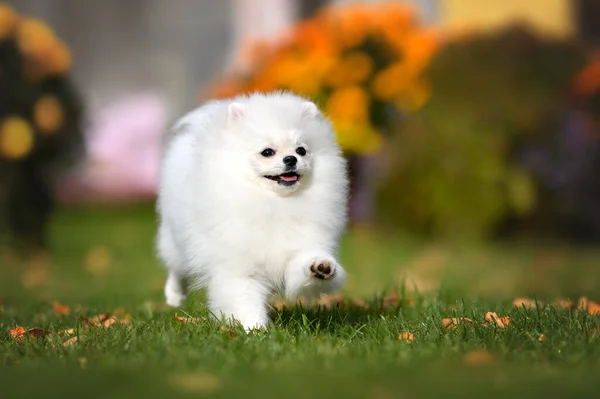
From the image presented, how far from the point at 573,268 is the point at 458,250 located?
4.53ft

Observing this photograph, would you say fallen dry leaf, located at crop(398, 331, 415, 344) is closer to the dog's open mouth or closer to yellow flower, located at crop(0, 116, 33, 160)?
the dog's open mouth

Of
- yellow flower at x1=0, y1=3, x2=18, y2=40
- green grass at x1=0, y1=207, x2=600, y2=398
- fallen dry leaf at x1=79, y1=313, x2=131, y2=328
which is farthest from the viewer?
yellow flower at x1=0, y1=3, x2=18, y2=40

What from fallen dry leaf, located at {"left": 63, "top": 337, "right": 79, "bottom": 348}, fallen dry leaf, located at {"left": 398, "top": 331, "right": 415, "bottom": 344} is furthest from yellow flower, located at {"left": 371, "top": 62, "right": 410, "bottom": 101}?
fallen dry leaf, located at {"left": 63, "top": 337, "right": 79, "bottom": 348}

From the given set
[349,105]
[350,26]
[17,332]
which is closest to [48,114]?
[349,105]

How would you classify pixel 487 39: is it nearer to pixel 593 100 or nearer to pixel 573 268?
pixel 593 100

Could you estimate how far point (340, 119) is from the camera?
33.1 ft

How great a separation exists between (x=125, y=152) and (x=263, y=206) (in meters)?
8.32

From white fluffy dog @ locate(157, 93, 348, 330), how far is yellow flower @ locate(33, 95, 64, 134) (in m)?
4.78

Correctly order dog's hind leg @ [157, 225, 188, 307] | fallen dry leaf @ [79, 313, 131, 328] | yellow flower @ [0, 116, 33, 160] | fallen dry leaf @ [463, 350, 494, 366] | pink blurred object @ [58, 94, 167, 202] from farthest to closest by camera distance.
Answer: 1. pink blurred object @ [58, 94, 167, 202]
2. yellow flower @ [0, 116, 33, 160]
3. dog's hind leg @ [157, 225, 188, 307]
4. fallen dry leaf @ [79, 313, 131, 328]
5. fallen dry leaf @ [463, 350, 494, 366]

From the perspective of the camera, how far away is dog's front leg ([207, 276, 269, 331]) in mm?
3482

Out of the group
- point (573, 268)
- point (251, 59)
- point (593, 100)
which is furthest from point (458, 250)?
point (251, 59)

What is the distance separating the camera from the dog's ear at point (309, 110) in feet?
11.8

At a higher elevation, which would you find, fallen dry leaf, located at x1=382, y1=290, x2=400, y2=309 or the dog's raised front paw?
fallen dry leaf, located at x1=382, y1=290, x2=400, y2=309

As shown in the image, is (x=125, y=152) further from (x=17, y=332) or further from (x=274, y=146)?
(x=274, y=146)
